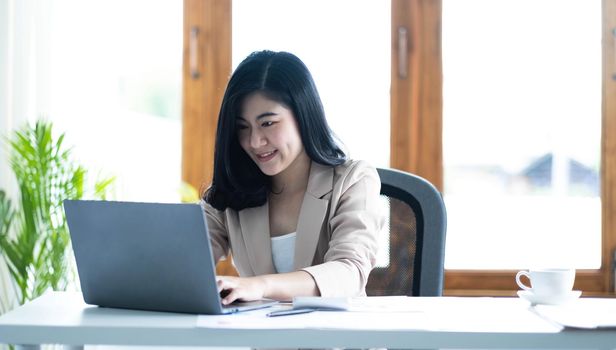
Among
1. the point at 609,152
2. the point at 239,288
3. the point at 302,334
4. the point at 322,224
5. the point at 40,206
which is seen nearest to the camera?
the point at 302,334

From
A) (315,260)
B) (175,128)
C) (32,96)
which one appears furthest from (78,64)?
(315,260)

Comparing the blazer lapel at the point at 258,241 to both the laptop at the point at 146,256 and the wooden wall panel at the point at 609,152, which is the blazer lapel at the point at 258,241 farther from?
the wooden wall panel at the point at 609,152

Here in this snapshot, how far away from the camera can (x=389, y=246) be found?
6.02ft

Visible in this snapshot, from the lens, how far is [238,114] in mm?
1843

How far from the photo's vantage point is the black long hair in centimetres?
183

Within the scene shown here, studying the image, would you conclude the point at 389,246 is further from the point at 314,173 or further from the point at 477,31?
the point at 477,31

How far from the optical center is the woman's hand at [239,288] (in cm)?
138

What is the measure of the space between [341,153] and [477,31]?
5.08 feet

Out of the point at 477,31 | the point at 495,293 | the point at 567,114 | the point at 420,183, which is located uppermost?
Result: the point at 477,31

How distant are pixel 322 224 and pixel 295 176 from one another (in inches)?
6.9

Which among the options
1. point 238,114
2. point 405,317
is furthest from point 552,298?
point 238,114

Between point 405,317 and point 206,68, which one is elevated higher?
point 206,68

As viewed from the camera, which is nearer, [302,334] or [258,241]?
[302,334]

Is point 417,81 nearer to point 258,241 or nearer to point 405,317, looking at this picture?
point 258,241
